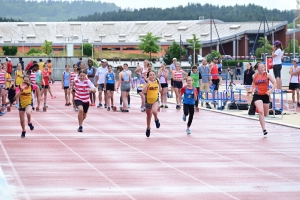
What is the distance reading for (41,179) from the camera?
1234cm

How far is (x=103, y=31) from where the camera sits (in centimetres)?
14150

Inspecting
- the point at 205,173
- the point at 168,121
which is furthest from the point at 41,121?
the point at 205,173

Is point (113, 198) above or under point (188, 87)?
under

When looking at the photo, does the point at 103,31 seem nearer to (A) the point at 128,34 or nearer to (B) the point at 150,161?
(A) the point at 128,34

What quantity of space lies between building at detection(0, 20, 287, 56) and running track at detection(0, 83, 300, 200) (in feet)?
324

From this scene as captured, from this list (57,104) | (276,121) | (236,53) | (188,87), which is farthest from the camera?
(236,53)

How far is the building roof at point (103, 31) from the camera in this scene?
132 metres

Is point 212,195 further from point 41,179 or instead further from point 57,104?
point 57,104

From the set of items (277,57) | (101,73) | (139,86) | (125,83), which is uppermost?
(277,57)

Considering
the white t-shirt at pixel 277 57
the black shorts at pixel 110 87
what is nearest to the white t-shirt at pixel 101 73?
the black shorts at pixel 110 87

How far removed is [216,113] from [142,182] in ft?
50.1

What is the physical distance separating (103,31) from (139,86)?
375 ft

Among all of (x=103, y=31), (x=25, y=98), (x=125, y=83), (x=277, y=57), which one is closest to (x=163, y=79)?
(x=125, y=83)

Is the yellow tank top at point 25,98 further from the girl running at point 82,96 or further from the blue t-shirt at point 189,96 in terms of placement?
the blue t-shirt at point 189,96
